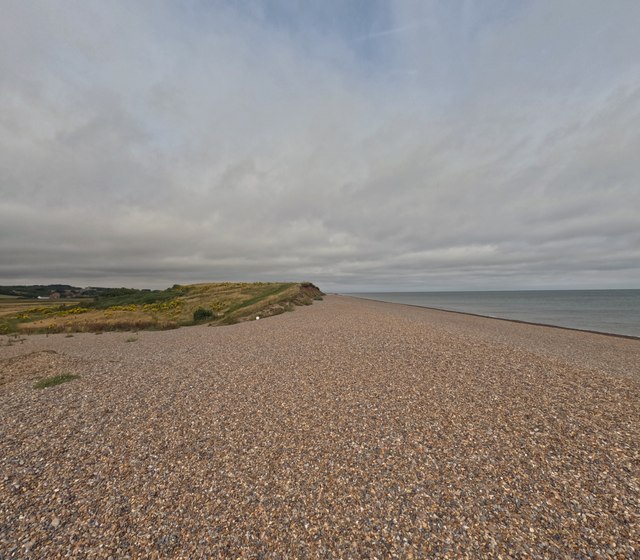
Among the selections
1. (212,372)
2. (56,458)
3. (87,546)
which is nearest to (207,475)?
(87,546)

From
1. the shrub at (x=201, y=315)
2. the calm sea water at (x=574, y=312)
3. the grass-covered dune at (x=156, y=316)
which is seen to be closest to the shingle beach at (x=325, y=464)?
the grass-covered dune at (x=156, y=316)

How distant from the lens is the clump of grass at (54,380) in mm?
11855

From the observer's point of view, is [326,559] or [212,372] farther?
[212,372]

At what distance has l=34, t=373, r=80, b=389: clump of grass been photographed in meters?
11.9

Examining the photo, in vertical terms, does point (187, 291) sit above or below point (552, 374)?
above

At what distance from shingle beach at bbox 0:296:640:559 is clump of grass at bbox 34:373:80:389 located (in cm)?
42

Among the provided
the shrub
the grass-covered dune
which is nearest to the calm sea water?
the grass-covered dune

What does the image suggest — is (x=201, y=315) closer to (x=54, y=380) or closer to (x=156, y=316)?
(x=156, y=316)

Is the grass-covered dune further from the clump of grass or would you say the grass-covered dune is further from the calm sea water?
the calm sea water


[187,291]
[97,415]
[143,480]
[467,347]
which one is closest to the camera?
[143,480]

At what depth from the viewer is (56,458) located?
6.86 m

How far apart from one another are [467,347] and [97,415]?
17.6 m

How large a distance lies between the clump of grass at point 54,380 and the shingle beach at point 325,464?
422 millimetres

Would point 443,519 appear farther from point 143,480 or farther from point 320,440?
point 143,480
